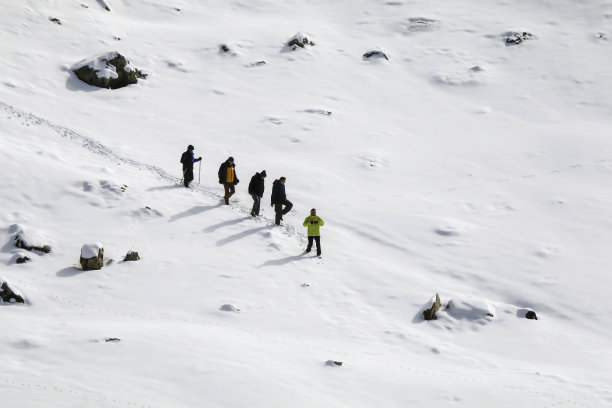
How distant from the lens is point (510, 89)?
105 ft

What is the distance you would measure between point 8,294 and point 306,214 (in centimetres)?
966

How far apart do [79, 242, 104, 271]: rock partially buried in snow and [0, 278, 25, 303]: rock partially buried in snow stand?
1.86 metres

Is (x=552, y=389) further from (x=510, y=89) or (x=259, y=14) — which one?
(x=259, y=14)

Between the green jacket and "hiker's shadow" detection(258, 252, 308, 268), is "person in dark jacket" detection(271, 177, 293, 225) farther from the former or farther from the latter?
"hiker's shadow" detection(258, 252, 308, 268)

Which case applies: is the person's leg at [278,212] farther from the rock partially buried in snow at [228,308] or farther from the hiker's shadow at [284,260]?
the rock partially buried in snow at [228,308]

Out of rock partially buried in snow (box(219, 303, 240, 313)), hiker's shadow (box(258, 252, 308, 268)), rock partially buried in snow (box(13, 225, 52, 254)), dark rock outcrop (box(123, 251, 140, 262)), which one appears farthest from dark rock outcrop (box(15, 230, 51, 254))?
hiker's shadow (box(258, 252, 308, 268))

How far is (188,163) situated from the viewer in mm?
18938

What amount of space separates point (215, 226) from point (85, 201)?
3.55 metres

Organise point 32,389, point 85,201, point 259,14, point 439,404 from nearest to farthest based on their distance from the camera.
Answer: point 32,389, point 439,404, point 85,201, point 259,14

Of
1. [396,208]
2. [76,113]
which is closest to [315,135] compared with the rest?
[396,208]

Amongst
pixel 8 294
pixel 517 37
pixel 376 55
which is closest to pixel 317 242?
pixel 8 294

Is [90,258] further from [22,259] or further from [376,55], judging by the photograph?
[376,55]

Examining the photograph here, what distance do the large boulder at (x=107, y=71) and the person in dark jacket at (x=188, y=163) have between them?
34.6 ft

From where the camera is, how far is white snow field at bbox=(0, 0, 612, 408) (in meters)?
10.8
